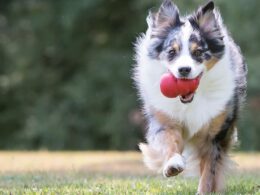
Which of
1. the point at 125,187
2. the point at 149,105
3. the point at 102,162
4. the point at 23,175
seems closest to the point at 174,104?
the point at 149,105

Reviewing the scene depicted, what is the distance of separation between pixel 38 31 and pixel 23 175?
14802mm

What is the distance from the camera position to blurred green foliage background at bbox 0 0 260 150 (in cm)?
2125

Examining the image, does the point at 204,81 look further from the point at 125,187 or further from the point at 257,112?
the point at 257,112

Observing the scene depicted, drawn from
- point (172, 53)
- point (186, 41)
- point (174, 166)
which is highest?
point (186, 41)

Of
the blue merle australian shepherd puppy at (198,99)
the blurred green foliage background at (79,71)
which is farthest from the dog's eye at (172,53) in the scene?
the blurred green foliage background at (79,71)

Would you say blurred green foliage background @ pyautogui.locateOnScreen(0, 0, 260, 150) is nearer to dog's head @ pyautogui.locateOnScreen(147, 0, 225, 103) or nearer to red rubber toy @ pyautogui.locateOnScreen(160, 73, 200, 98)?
dog's head @ pyautogui.locateOnScreen(147, 0, 225, 103)

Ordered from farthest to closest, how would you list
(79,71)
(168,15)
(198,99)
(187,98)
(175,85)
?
(79,71) < (168,15) < (198,99) < (187,98) < (175,85)

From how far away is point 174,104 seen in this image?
7.45 metres

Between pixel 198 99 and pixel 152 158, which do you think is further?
pixel 152 158

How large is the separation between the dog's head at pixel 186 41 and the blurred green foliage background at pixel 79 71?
13.0m

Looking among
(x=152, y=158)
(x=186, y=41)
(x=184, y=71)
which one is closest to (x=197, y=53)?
(x=186, y=41)

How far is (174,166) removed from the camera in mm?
6910

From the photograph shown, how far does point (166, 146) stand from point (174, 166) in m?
0.44

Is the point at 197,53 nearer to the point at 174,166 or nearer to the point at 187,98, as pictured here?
the point at 187,98
